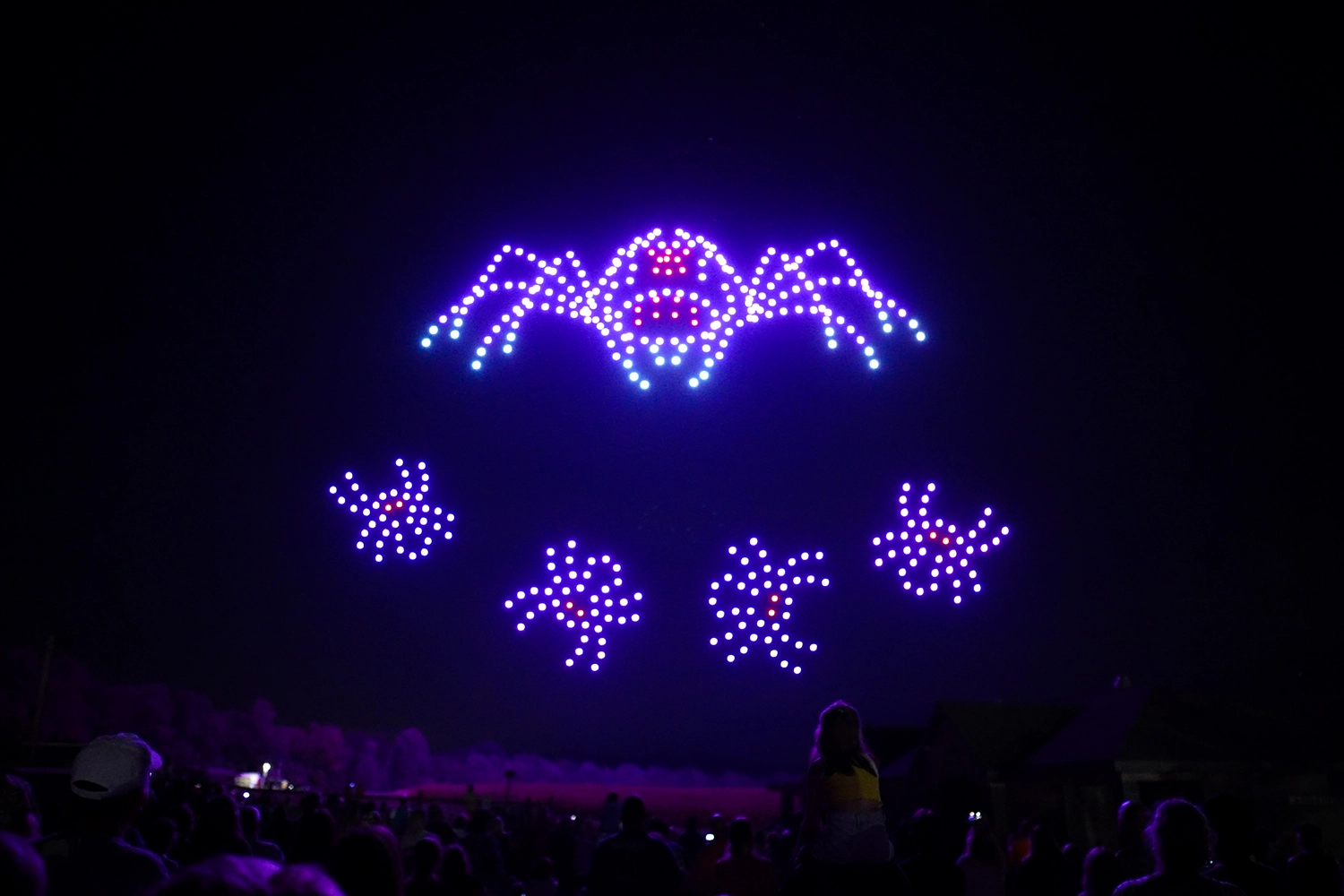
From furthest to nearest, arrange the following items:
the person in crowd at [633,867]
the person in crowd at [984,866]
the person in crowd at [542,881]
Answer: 1. the person in crowd at [542,881]
2. the person in crowd at [984,866]
3. the person in crowd at [633,867]

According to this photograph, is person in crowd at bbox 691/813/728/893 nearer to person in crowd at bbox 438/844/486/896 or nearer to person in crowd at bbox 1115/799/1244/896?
person in crowd at bbox 438/844/486/896

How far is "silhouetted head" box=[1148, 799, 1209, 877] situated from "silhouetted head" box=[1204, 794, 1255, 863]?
86 centimetres

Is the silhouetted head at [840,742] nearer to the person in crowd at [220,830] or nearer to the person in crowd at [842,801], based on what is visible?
the person in crowd at [842,801]

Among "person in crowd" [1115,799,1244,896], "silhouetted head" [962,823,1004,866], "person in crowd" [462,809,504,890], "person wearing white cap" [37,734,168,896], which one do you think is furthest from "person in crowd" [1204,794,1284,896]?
"person in crowd" [462,809,504,890]

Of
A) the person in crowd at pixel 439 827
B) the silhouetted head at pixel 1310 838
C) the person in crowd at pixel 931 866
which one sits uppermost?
the silhouetted head at pixel 1310 838

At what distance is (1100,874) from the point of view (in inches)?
210

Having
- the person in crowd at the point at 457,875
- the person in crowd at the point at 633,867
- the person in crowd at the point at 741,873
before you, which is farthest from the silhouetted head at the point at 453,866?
the person in crowd at the point at 741,873

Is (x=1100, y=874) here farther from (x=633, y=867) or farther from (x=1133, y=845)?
(x=633, y=867)

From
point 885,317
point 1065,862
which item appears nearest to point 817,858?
point 1065,862

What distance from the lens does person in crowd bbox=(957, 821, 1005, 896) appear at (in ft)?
21.0

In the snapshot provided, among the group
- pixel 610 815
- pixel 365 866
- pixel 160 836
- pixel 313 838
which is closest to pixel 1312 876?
pixel 365 866

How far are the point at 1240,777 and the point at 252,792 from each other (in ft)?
66.9

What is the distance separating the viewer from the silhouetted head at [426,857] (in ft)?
A: 16.7

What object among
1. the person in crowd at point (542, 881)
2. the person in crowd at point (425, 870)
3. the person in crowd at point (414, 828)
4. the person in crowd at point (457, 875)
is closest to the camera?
the person in crowd at point (425, 870)
